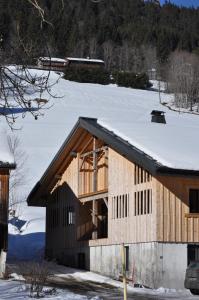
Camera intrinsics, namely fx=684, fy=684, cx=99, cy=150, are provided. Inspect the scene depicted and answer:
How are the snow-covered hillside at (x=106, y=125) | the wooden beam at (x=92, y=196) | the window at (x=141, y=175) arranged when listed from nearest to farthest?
the window at (x=141, y=175)
the snow-covered hillside at (x=106, y=125)
the wooden beam at (x=92, y=196)

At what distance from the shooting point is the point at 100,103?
80688 millimetres

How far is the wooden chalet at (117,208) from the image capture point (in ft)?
79.8

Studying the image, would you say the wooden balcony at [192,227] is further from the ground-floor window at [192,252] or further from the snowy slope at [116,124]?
the snowy slope at [116,124]

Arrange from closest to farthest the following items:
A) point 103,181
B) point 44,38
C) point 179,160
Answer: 1. point 44,38
2. point 179,160
3. point 103,181

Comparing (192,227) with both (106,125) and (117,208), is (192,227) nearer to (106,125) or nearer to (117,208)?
(117,208)

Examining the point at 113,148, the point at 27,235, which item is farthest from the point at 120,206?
the point at 27,235

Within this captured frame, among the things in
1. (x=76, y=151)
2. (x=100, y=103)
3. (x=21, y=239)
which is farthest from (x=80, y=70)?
(x=76, y=151)

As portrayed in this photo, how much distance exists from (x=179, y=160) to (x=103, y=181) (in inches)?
273

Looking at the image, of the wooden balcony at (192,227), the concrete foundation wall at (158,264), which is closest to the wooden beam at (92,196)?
the concrete foundation wall at (158,264)

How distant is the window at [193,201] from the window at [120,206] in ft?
9.89

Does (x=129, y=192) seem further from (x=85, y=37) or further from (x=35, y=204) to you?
(x=85, y=37)

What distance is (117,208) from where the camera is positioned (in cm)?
2792

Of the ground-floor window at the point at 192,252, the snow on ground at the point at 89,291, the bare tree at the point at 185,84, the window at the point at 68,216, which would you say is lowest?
the snow on ground at the point at 89,291

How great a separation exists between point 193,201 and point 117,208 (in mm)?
3971
